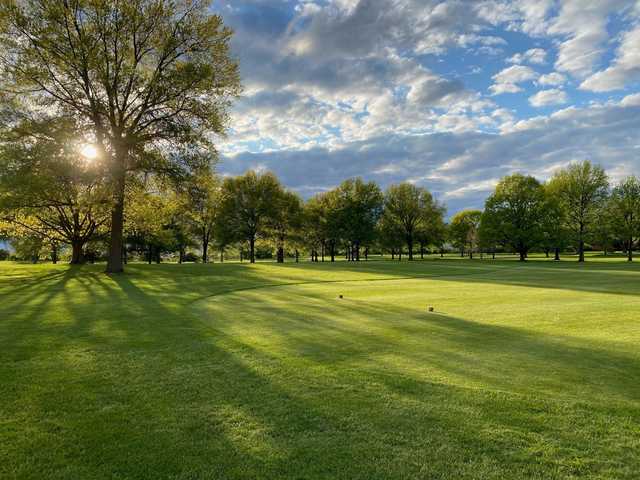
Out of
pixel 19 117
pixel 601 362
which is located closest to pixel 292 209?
pixel 19 117

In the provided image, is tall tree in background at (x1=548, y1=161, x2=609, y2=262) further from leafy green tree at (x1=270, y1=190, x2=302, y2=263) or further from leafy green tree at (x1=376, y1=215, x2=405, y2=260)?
leafy green tree at (x1=270, y1=190, x2=302, y2=263)

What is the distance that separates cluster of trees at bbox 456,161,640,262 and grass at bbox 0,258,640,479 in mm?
63903

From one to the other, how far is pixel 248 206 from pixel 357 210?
25026mm

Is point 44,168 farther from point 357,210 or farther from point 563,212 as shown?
point 563,212

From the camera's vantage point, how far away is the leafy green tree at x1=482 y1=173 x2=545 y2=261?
67.4 metres

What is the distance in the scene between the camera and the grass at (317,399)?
3.84 meters

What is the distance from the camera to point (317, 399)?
5316mm

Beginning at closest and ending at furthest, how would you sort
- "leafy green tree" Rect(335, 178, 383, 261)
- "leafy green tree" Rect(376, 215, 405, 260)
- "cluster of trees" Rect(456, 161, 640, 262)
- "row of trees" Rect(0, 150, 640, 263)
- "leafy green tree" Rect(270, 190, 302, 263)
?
"row of trees" Rect(0, 150, 640, 263)
"cluster of trees" Rect(456, 161, 640, 262)
"leafy green tree" Rect(270, 190, 302, 263)
"leafy green tree" Rect(335, 178, 383, 261)
"leafy green tree" Rect(376, 215, 405, 260)

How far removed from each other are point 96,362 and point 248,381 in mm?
3132

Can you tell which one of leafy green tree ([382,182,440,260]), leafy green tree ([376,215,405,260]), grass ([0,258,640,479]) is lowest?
grass ([0,258,640,479])

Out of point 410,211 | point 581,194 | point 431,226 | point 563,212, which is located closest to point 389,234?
point 410,211

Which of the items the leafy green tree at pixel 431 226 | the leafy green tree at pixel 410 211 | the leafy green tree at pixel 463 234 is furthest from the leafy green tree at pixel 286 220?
the leafy green tree at pixel 463 234

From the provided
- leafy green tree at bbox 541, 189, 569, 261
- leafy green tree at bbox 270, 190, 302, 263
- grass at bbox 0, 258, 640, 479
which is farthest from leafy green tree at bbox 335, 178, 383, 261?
grass at bbox 0, 258, 640, 479

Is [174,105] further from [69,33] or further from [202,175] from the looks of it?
[69,33]
